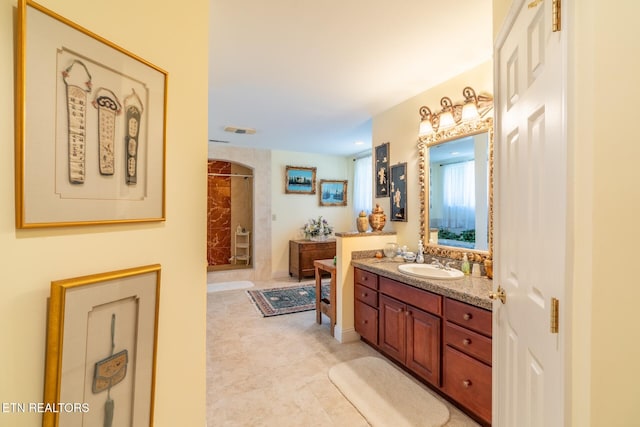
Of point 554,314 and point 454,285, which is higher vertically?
point 554,314

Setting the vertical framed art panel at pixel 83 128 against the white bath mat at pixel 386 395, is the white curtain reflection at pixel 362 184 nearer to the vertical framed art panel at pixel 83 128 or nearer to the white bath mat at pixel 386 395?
the white bath mat at pixel 386 395

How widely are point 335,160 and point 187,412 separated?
18.1 feet

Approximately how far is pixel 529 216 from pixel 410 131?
222 cm

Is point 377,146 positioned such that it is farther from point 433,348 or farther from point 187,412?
point 187,412

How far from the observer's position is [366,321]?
9.04ft

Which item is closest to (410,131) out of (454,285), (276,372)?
(454,285)

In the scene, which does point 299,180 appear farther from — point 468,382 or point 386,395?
point 468,382

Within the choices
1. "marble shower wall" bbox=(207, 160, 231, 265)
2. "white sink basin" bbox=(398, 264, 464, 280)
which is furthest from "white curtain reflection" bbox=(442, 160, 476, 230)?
"marble shower wall" bbox=(207, 160, 231, 265)

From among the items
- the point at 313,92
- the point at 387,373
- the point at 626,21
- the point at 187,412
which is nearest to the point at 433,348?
the point at 387,373

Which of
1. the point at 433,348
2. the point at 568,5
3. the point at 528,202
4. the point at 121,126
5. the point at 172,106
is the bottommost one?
the point at 433,348

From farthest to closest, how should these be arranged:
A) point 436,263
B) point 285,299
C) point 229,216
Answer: point 229,216
point 285,299
point 436,263

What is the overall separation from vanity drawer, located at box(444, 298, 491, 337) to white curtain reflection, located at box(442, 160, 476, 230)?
0.84 metres

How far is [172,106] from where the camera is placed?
3.48ft

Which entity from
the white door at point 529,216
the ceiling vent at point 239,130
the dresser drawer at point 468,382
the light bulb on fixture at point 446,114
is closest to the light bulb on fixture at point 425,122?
the light bulb on fixture at point 446,114
